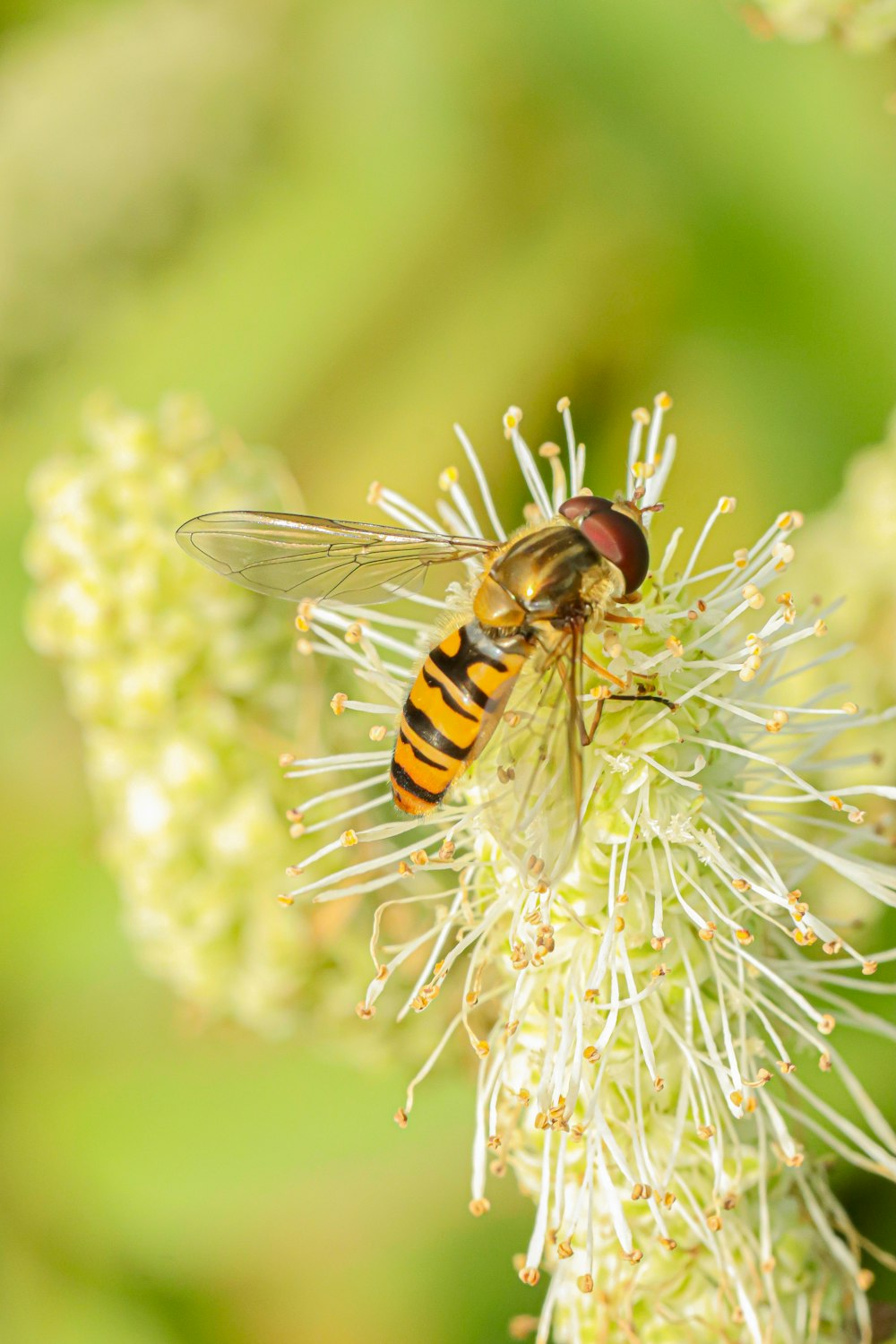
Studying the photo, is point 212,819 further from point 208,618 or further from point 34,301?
point 34,301

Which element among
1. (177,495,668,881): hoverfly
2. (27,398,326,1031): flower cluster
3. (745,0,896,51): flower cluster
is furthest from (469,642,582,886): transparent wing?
(745,0,896,51): flower cluster

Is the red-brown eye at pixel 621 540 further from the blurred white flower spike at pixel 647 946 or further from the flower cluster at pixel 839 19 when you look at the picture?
the flower cluster at pixel 839 19

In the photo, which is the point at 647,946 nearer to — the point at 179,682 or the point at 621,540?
the point at 621,540

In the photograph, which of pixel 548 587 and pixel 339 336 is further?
pixel 339 336

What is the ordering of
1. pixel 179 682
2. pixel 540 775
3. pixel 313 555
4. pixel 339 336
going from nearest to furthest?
pixel 540 775 → pixel 313 555 → pixel 179 682 → pixel 339 336

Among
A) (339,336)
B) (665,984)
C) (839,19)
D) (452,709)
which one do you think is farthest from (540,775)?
(339,336)

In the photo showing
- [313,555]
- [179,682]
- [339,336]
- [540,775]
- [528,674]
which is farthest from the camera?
[339,336]

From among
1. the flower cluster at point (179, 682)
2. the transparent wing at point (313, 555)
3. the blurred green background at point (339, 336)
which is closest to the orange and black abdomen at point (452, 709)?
the transparent wing at point (313, 555)
